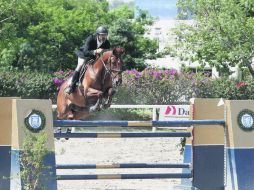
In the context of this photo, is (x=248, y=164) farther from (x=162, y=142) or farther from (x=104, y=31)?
(x=162, y=142)

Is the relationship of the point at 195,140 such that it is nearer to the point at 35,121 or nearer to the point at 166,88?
the point at 35,121

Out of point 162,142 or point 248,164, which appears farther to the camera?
point 162,142

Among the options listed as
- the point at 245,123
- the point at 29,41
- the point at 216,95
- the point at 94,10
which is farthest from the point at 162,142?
the point at 94,10

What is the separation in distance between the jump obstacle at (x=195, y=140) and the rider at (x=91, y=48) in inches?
124

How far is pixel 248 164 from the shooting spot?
6.89 m

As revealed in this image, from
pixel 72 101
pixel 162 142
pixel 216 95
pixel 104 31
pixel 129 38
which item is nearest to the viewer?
pixel 104 31

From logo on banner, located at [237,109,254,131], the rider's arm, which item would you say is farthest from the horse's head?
logo on banner, located at [237,109,254,131]

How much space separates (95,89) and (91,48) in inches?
27.3

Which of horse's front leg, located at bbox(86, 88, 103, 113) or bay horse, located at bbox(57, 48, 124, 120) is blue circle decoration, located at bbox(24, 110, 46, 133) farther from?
horse's front leg, located at bbox(86, 88, 103, 113)

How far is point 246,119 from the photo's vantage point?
6.98 metres

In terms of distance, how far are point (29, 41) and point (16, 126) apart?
26156 millimetres

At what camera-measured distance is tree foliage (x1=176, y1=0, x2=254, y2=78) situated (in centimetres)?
2120

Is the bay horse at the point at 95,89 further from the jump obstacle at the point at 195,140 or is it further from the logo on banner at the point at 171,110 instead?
the logo on banner at the point at 171,110

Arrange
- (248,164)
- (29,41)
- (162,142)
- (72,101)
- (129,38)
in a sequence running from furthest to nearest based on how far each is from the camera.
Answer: (129,38)
(29,41)
(162,142)
(72,101)
(248,164)
